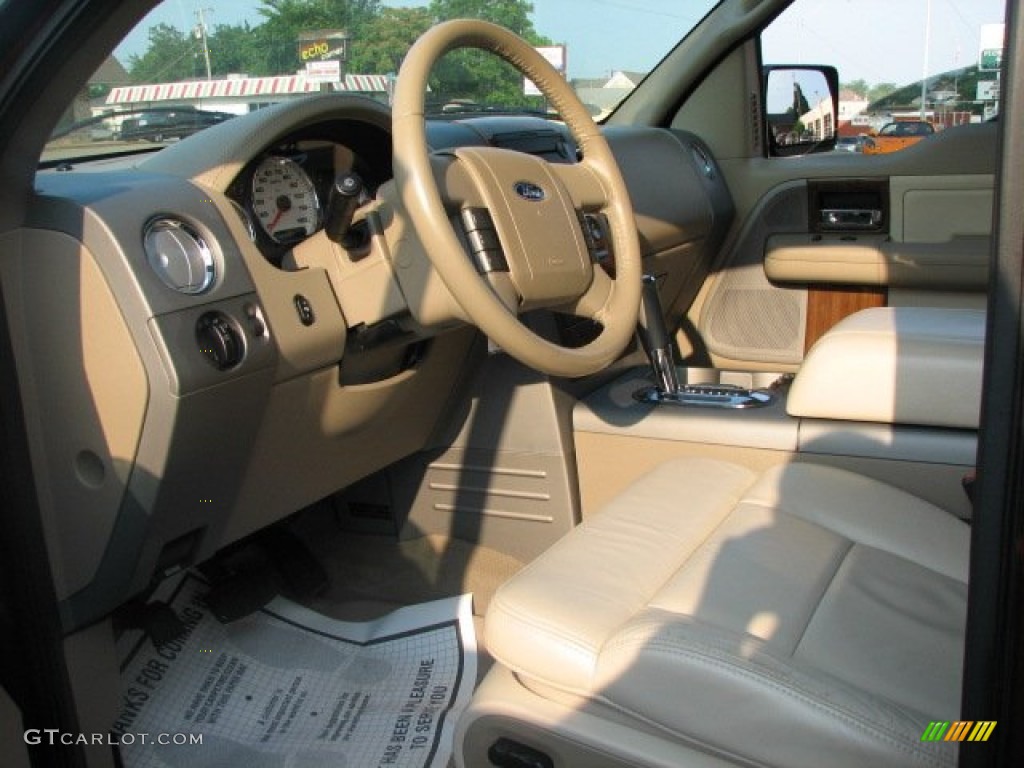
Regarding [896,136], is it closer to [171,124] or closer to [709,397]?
[709,397]

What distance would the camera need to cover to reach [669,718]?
3.75 feet

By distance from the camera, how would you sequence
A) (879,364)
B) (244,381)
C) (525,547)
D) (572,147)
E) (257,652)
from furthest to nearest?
(572,147)
(525,547)
(257,652)
(879,364)
(244,381)

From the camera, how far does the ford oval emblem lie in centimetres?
158

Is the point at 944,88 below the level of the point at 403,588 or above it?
above

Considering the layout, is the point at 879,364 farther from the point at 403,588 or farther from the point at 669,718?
the point at 403,588

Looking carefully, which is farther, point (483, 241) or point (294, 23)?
point (294, 23)

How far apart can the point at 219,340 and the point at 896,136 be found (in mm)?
2114

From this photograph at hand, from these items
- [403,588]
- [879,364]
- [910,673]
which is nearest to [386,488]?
[403,588]

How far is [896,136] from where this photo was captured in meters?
2.76

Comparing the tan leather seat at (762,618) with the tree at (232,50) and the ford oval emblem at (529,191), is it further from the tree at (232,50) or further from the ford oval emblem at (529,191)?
the tree at (232,50)

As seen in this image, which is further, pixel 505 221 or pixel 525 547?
pixel 525 547

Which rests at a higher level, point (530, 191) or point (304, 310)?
point (530, 191)

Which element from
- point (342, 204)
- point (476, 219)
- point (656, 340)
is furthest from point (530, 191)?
point (656, 340)

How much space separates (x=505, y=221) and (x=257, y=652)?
41.7 inches
